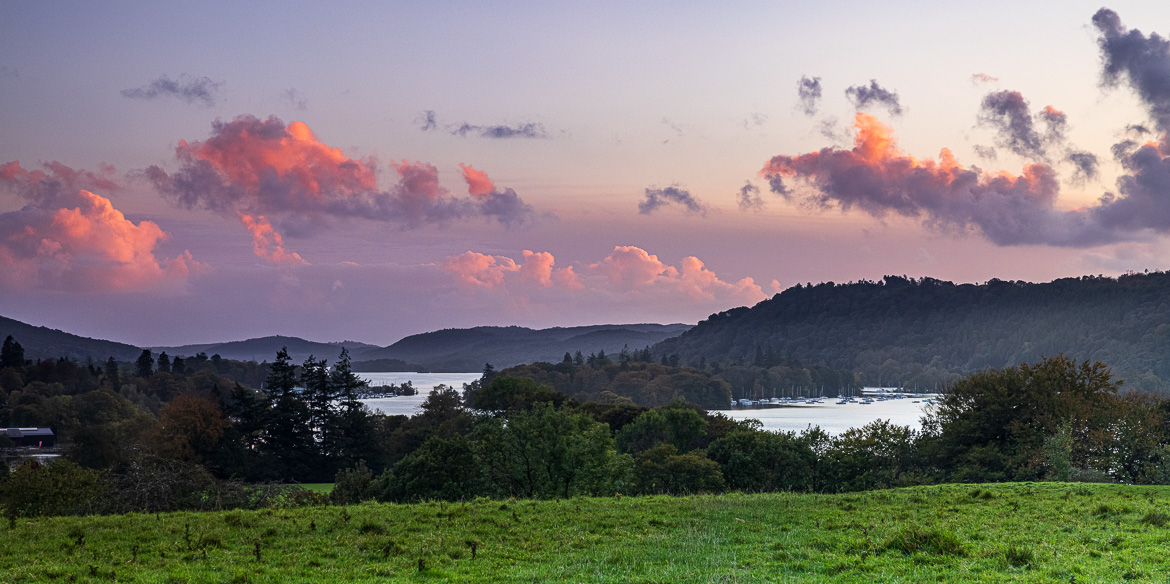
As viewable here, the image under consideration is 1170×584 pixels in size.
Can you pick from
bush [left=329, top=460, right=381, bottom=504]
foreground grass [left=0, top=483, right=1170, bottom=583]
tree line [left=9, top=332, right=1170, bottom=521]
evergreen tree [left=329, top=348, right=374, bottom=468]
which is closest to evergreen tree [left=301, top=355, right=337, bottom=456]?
tree line [left=9, top=332, right=1170, bottom=521]

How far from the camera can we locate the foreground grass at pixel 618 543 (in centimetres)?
1161

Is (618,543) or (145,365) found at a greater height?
(618,543)

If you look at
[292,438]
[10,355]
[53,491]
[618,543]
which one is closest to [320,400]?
[292,438]

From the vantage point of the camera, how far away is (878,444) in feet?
170

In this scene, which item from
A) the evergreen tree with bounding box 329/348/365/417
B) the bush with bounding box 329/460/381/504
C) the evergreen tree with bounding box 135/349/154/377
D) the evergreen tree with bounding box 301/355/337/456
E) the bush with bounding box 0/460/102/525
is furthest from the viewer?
the evergreen tree with bounding box 135/349/154/377

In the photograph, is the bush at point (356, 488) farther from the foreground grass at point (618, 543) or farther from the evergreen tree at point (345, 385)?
Answer: the evergreen tree at point (345, 385)

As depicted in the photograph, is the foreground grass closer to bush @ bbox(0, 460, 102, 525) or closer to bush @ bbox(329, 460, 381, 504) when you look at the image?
bush @ bbox(0, 460, 102, 525)

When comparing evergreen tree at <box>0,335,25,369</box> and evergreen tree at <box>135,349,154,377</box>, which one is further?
evergreen tree at <box>135,349,154,377</box>

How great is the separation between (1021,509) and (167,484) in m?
30.0

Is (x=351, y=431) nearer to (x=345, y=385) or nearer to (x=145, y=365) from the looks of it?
(x=345, y=385)

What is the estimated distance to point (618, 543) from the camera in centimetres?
1438

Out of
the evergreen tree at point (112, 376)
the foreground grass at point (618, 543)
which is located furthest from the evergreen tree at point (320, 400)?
the foreground grass at point (618, 543)

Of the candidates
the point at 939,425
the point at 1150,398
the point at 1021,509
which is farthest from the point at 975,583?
the point at 1150,398

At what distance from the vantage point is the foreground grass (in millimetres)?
11609
